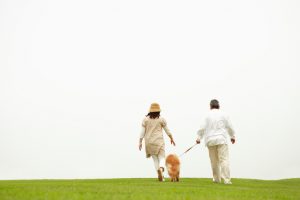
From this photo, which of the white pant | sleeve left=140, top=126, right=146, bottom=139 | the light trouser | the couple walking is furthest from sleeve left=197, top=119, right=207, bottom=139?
sleeve left=140, top=126, right=146, bottom=139

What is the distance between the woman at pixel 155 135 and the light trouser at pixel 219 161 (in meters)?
1.56

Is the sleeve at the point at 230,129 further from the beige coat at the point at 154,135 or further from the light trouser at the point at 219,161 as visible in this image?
the beige coat at the point at 154,135

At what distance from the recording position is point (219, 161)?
1497 cm

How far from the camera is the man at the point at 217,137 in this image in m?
14.8

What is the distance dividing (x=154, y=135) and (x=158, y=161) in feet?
2.75

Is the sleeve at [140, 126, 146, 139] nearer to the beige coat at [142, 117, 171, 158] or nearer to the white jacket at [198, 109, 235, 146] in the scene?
the beige coat at [142, 117, 171, 158]

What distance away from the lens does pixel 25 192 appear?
950cm

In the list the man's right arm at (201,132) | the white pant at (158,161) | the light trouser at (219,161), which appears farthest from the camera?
the white pant at (158,161)

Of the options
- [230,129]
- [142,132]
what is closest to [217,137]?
[230,129]

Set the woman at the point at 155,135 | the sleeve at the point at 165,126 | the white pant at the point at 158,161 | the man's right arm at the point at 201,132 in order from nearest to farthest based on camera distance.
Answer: the man's right arm at the point at 201,132 → the white pant at the point at 158,161 → the woman at the point at 155,135 → the sleeve at the point at 165,126

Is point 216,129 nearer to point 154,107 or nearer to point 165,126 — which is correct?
point 165,126

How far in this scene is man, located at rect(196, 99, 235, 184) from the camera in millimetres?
14805

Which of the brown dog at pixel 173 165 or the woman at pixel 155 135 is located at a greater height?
the woman at pixel 155 135

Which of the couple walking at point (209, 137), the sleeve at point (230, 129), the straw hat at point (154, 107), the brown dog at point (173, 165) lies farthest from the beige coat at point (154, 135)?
the sleeve at point (230, 129)
